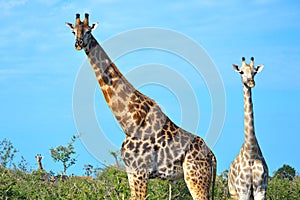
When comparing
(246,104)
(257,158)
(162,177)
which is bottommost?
(162,177)

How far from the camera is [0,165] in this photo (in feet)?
48.3

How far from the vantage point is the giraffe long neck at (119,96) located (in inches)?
425

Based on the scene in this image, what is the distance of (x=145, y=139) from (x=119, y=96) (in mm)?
920

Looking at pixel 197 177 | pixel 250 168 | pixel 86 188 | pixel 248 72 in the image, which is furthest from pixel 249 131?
pixel 86 188

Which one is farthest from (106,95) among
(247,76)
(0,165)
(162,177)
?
(0,165)

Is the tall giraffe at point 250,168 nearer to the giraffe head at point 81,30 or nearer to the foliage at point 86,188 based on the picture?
the foliage at point 86,188

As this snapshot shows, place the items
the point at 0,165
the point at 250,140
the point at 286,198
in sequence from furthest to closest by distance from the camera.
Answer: the point at 286,198, the point at 0,165, the point at 250,140

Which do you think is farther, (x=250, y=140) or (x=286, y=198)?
(x=286, y=198)

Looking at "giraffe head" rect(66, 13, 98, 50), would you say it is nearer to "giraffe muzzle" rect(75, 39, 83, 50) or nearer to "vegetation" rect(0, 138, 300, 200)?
"giraffe muzzle" rect(75, 39, 83, 50)

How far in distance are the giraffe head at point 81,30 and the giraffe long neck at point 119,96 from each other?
1.18ft

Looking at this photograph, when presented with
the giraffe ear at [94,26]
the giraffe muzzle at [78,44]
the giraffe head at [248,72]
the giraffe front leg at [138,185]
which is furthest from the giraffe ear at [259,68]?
the giraffe muzzle at [78,44]

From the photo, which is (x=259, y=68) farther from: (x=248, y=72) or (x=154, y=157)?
(x=154, y=157)

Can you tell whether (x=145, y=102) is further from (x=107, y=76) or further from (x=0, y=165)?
(x=0, y=165)

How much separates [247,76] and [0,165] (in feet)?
23.2
